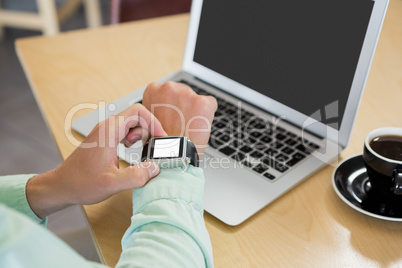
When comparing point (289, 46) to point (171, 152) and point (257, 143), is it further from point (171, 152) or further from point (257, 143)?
point (171, 152)

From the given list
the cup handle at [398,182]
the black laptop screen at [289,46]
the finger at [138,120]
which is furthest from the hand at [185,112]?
the cup handle at [398,182]

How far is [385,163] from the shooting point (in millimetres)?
682

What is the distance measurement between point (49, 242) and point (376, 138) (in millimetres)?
494

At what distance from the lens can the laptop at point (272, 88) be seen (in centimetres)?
75

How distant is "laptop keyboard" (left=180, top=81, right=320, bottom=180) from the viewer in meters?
0.80

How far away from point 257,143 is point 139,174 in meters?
0.26

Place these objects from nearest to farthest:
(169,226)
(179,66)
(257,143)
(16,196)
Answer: (169,226), (16,196), (257,143), (179,66)

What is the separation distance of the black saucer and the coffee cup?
1 centimetres

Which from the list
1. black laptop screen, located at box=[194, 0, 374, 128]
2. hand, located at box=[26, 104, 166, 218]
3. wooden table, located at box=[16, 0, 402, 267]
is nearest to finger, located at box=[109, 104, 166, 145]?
hand, located at box=[26, 104, 166, 218]

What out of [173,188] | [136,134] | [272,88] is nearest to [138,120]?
[136,134]

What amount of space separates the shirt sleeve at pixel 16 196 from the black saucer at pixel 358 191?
45 cm

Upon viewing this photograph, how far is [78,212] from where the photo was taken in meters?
1.71

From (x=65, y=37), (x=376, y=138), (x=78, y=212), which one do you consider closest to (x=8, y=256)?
(x=376, y=138)

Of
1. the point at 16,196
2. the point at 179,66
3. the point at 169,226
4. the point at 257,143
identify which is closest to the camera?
the point at 169,226
